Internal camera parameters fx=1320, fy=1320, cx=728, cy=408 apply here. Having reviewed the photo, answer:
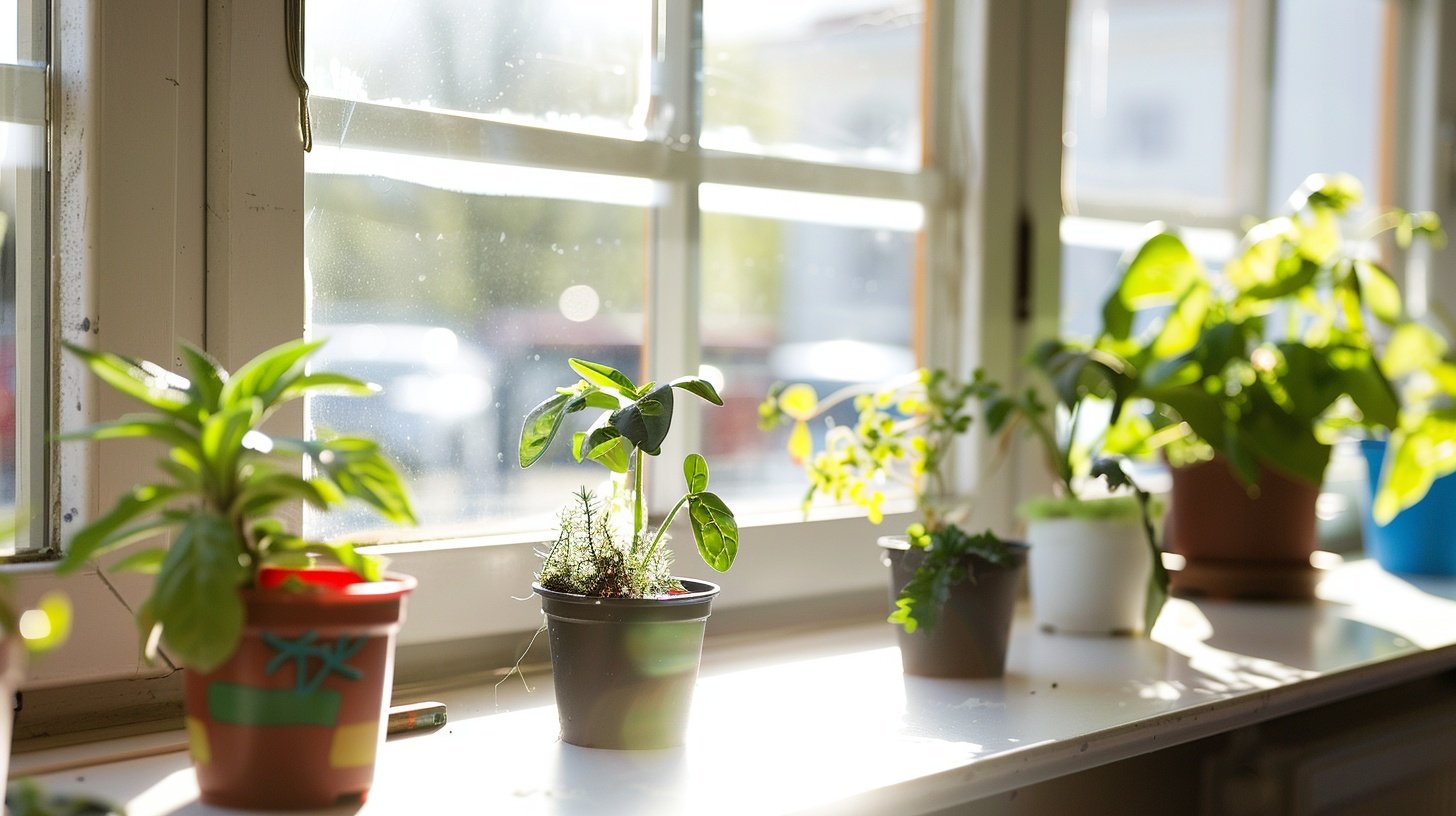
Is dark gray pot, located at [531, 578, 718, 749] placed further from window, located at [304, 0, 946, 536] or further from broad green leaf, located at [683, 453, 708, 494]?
window, located at [304, 0, 946, 536]

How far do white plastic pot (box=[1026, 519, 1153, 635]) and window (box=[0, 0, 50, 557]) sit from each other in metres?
0.98

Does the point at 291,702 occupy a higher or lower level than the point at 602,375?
lower

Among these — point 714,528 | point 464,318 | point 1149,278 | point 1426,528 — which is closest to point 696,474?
point 714,528

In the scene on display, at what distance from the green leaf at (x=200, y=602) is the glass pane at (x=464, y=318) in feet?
1.18

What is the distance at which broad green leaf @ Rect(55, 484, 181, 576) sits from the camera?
2.28ft

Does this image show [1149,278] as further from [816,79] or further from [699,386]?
[699,386]

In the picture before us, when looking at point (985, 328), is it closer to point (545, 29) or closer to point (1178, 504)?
point (1178, 504)

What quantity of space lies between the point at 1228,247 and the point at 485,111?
1.37 metres

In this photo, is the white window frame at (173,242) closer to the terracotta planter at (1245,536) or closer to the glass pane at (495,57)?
the glass pane at (495,57)

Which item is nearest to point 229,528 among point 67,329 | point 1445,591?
point 67,329

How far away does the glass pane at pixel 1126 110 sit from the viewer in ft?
6.38

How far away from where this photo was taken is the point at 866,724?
104 cm

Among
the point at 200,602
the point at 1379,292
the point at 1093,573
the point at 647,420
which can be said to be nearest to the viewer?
the point at 200,602

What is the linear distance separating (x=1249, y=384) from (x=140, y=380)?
4.32ft
